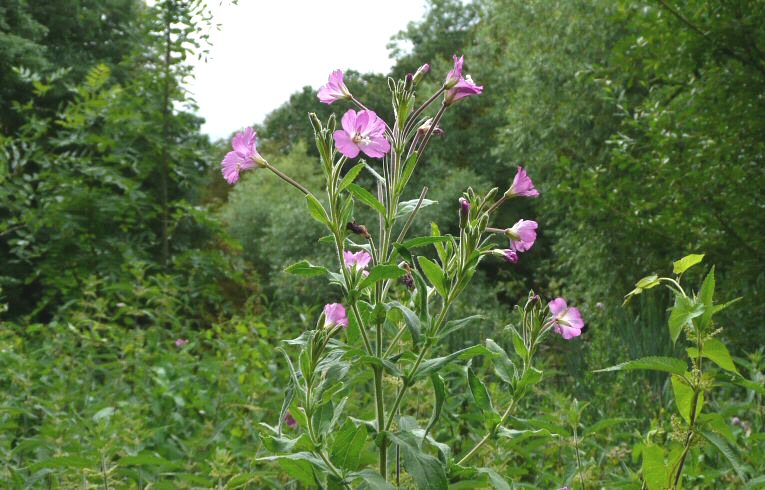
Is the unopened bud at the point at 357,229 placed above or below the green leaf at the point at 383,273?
above

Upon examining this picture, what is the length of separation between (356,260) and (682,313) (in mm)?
534

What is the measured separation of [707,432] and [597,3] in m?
9.22

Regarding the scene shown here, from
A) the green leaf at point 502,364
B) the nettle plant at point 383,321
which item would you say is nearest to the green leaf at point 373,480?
the nettle plant at point 383,321

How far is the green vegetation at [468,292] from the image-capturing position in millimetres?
1699

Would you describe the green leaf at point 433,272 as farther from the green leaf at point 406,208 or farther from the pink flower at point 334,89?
the pink flower at point 334,89

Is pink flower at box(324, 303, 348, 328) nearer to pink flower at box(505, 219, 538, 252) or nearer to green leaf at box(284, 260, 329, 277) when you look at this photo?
green leaf at box(284, 260, 329, 277)

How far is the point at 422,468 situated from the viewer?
108 centimetres

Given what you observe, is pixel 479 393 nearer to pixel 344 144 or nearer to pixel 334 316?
pixel 334 316

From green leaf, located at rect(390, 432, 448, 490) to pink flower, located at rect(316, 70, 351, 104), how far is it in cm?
62

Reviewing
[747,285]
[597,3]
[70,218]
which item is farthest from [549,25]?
[70,218]

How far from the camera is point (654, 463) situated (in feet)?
3.70

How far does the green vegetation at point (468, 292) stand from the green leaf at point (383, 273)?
0.22 metres

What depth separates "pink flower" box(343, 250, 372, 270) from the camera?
1257 millimetres

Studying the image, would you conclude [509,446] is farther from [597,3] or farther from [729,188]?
[597,3]
